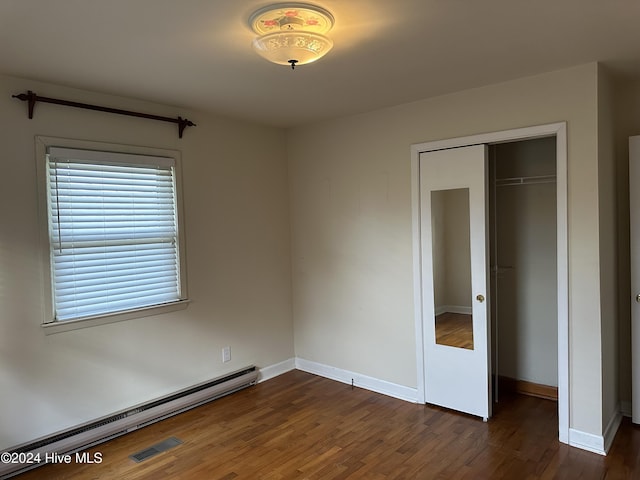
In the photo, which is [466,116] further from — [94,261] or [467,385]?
[94,261]

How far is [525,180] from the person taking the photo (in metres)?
3.96

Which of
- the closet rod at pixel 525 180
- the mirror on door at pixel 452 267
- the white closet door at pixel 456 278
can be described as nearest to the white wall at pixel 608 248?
the closet rod at pixel 525 180

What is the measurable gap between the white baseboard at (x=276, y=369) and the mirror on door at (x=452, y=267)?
1.76 m

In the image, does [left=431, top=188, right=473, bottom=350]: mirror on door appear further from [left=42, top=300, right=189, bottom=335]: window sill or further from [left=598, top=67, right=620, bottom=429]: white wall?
[left=42, top=300, right=189, bottom=335]: window sill

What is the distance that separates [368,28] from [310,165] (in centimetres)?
237

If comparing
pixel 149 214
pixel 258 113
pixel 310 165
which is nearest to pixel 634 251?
pixel 310 165

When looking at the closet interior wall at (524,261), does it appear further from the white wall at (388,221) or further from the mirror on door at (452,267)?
the white wall at (388,221)

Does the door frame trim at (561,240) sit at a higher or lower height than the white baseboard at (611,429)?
higher

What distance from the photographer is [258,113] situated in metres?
4.02

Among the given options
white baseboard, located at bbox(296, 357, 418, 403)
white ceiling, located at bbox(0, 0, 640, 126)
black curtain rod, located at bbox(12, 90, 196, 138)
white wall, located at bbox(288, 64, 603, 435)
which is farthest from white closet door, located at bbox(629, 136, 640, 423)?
black curtain rod, located at bbox(12, 90, 196, 138)

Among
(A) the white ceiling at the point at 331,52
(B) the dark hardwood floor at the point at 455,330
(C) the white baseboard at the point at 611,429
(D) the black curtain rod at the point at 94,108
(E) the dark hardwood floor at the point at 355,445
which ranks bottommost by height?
(E) the dark hardwood floor at the point at 355,445

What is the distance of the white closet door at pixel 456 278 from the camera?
344 centimetres

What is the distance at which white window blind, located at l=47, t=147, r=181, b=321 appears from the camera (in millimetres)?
3137

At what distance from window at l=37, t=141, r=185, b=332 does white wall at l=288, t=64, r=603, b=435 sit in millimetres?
1403
